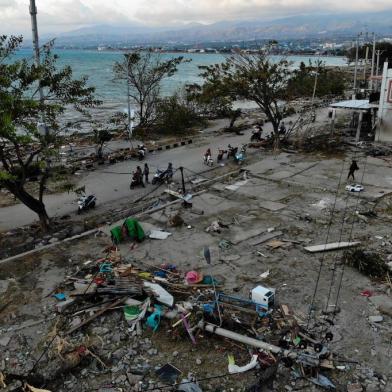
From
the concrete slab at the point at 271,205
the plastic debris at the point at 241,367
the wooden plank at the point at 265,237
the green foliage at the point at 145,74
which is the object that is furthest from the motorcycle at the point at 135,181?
the green foliage at the point at 145,74

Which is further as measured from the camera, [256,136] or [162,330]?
[256,136]

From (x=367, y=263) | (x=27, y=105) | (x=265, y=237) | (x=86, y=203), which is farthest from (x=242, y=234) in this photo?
(x=27, y=105)

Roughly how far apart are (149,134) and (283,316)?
23270 millimetres

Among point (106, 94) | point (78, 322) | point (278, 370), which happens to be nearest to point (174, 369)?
point (278, 370)

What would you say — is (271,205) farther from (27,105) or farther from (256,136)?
(256,136)

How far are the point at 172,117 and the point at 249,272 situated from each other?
21.4 metres

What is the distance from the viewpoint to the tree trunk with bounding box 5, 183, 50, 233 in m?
12.4

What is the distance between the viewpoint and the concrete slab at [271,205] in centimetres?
1517

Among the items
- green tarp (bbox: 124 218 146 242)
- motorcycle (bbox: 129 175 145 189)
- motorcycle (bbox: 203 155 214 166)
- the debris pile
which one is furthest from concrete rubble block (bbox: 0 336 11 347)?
motorcycle (bbox: 203 155 214 166)

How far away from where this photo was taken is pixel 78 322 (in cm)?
881

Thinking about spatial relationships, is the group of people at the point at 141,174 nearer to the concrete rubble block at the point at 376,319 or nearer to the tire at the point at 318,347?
the concrete rubble block at the point at 376,319

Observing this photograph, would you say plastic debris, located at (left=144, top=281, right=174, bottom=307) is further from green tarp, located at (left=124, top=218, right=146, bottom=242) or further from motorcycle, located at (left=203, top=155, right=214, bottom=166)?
motorcycle, located at (left=203, top=155, right=214, bottom=166)

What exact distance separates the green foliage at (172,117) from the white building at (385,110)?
44.4ft

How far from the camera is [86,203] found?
50.7 feet
